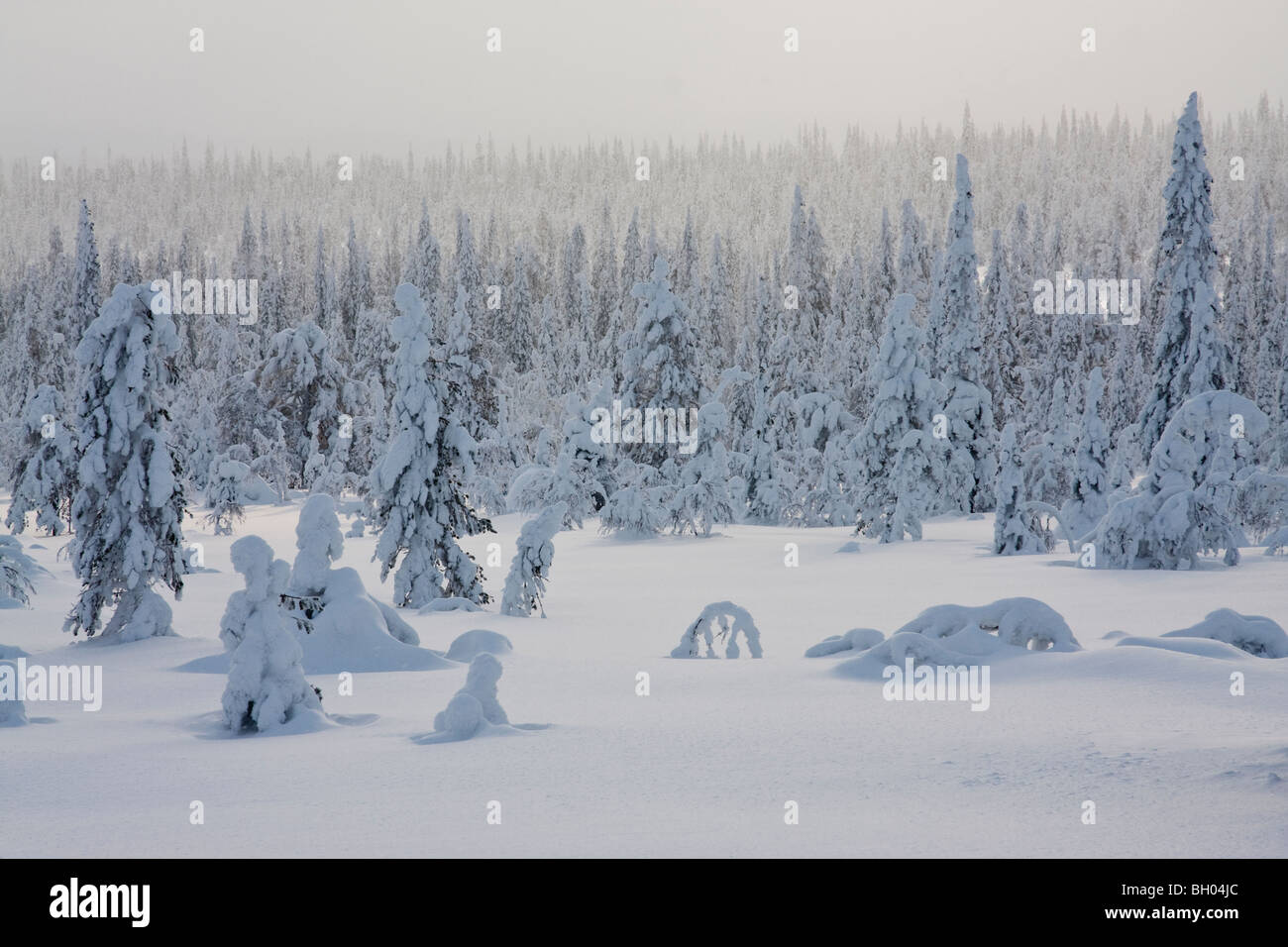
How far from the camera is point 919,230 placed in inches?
3467

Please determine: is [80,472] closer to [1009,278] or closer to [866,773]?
[866,773]

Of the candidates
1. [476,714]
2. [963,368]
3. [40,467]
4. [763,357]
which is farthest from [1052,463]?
[476,714]

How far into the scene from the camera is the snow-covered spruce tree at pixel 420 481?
1741cm

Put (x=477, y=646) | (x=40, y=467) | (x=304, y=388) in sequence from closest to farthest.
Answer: (x=477, y=646)
(x=40, y=467)
(x=304, y=388)

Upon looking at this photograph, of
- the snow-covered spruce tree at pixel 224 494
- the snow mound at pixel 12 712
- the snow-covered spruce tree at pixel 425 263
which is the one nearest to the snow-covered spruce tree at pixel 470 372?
the snow-covered spruce tree at pixel 224 494

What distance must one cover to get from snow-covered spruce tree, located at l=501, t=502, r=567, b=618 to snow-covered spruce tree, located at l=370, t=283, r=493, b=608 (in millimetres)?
1652

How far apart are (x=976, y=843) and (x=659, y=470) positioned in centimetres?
2783

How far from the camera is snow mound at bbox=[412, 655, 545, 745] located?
7.52 meters

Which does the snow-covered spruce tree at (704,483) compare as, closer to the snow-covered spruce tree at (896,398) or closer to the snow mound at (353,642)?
the snow-covered spruce tree at (896,398)

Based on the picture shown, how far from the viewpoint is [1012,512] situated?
22.4 m

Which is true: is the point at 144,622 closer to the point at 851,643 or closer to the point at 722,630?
the point at 722,630

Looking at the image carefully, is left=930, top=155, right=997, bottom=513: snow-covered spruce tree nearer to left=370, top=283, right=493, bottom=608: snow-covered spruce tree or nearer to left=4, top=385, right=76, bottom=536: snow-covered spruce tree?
left=370, top=283, right=493, bottom=608: snow-covered spruce tree

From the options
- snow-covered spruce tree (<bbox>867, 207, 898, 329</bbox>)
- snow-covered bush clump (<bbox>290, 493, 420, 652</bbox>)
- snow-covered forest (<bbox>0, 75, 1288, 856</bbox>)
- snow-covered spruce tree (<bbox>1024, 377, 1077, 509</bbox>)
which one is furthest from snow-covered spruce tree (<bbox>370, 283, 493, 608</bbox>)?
snow-covered spruce tree (<bbox>867, 207, 898, 329</bbox>)

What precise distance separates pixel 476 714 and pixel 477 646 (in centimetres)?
447
